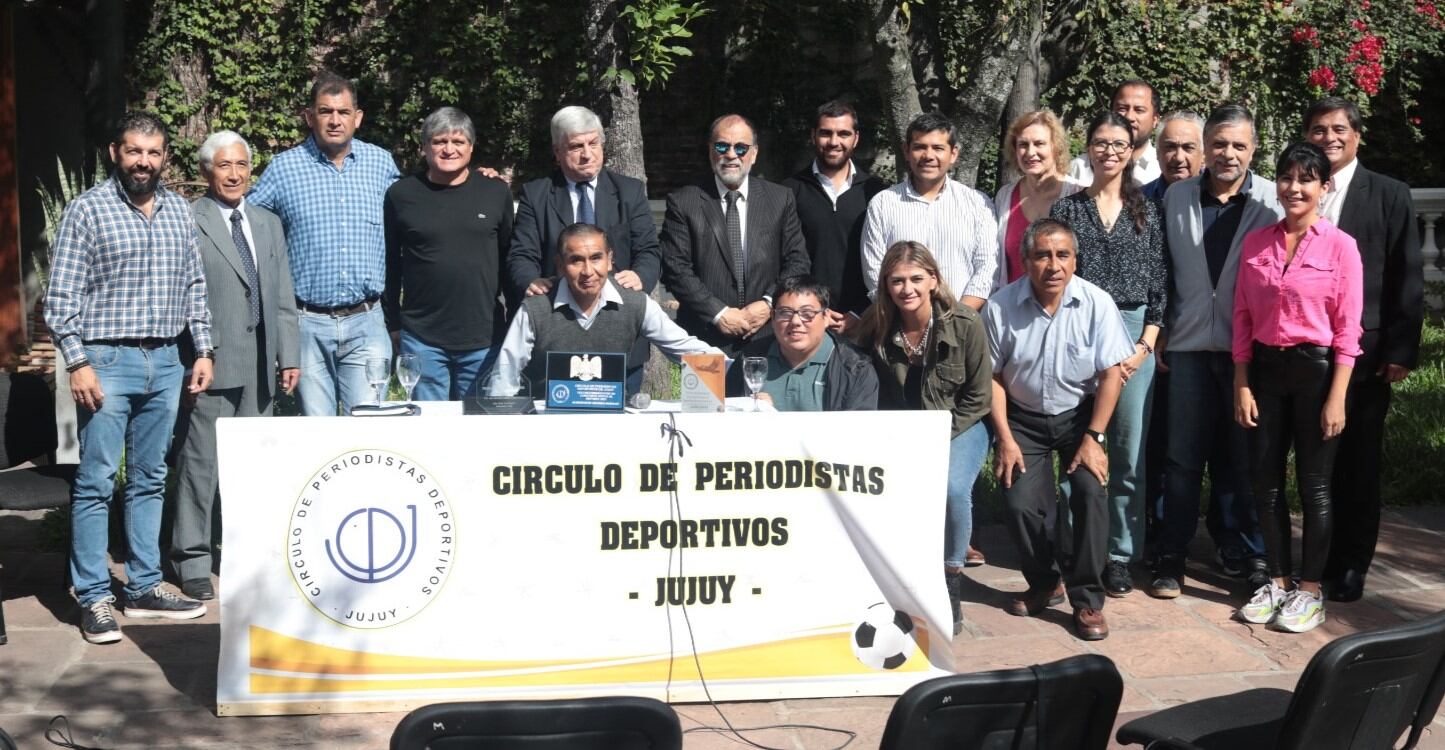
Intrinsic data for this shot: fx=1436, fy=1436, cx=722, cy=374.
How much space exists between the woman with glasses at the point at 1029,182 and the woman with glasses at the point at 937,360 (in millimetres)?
746

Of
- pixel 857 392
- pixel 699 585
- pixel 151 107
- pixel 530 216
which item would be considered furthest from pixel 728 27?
pixel 699 585

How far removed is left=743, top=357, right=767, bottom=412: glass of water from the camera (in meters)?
5.48

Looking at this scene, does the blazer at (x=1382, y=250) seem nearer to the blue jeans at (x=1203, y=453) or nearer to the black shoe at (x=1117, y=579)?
the blue jeans at (x=1203, y=453)

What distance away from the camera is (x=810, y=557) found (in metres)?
5.11

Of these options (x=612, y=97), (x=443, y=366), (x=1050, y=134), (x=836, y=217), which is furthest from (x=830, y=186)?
(x=612, y=97)

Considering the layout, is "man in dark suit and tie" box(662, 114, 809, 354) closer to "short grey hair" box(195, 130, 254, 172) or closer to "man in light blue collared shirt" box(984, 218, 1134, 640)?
"man in light blue collared shirt" box(984, 218, 1134, 640)

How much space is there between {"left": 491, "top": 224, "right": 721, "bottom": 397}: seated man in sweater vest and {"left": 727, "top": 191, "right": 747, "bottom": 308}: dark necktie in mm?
619

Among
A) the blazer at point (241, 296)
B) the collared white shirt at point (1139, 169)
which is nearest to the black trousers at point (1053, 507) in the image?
the collared white shirt at point (1139, 169)

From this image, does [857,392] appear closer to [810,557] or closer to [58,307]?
[810,557]

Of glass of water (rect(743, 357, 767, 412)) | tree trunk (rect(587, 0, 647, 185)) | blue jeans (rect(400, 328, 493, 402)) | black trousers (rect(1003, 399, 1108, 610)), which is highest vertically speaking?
tree trunk (rect(587, 0, 647, 185))

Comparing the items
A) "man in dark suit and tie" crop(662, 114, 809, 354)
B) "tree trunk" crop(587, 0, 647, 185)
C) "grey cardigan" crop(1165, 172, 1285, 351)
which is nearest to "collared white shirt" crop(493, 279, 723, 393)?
"man in dark suit and tie" crop(662, 114, 809, 354)

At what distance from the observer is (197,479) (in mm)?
6086

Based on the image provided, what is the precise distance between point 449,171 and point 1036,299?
2.64m

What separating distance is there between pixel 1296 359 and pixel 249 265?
14.4 feet
